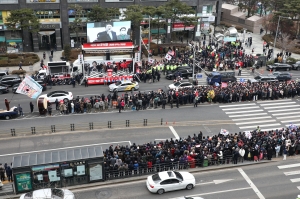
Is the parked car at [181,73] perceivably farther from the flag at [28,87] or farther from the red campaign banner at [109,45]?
the flag at [28,87]

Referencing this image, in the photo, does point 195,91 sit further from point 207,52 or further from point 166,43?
point 166,43

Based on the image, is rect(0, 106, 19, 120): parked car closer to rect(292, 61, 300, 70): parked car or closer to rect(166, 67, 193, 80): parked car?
rect(166, 67, 193, 80): parked car

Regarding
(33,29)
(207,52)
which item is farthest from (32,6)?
(207,52)

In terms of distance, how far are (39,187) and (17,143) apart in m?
8.32

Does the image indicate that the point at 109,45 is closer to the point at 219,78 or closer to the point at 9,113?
the point at 219,78

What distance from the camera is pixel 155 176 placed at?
24.8 meters

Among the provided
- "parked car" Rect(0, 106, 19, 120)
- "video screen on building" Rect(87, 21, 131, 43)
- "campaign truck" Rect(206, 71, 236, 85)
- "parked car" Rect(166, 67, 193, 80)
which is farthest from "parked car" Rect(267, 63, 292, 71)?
"parked car" Rect(0, 106, 19, 120)

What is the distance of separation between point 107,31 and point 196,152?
91.3 feet

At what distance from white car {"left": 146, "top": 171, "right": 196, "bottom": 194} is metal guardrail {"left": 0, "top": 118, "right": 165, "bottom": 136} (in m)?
10.6

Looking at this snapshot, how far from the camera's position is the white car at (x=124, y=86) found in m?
44.2

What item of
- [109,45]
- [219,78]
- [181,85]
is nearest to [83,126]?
[181,85]

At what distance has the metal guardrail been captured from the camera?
32906mm

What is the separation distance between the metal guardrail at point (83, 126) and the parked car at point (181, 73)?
1419cm

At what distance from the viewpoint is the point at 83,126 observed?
3431 cm
